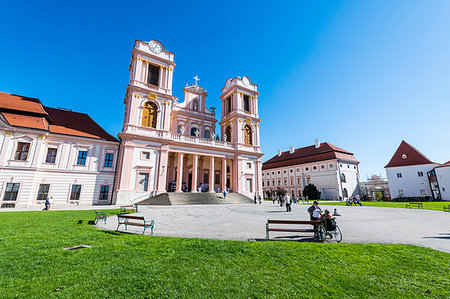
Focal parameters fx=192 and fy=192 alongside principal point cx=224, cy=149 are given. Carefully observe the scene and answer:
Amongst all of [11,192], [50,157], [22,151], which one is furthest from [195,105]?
[11,192]

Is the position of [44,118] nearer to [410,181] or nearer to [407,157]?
[410,181]

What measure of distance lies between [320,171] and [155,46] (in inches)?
1810

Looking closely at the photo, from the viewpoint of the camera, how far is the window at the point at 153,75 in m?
29.4

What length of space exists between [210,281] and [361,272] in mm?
3256

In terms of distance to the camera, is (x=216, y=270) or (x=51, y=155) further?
(x=51, y=155)

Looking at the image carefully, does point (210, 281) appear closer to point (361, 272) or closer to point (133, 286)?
point (133, 286)

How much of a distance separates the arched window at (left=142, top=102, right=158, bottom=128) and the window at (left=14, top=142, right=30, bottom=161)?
12236 mm

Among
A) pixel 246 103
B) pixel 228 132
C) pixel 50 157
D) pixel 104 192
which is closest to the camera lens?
pixel 50 157

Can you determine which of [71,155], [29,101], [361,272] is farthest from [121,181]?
[361,272]

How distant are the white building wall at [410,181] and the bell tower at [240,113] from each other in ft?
119

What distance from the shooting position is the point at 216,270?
167 inches

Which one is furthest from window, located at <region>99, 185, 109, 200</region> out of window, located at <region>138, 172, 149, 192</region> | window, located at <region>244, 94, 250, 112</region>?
window, located at <region>244, 94, 250, 112</region>

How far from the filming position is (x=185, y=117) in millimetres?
34969

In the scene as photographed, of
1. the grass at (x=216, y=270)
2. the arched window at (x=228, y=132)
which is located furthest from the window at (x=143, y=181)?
the grass at (x=216, y=270)
